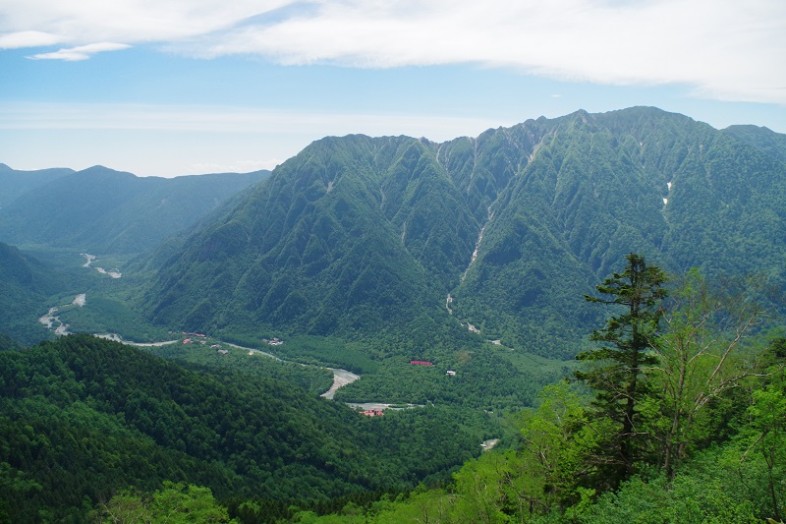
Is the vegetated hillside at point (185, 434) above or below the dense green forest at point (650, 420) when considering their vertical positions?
below

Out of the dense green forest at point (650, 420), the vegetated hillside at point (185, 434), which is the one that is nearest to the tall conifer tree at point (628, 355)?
the dense green forest at point (650, 420)

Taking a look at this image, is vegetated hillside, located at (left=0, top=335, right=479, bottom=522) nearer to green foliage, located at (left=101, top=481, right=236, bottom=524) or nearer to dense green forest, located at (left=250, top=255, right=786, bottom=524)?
green foliage, located at (left=101, top=481, right=236, bottom=524)

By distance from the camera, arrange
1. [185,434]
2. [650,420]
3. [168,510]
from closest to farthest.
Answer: [650,420], [168,510], [185,434]

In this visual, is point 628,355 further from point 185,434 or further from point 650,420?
point 185,434

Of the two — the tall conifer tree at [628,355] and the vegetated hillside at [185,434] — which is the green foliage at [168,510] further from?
the tall conifer tree at [628,355]

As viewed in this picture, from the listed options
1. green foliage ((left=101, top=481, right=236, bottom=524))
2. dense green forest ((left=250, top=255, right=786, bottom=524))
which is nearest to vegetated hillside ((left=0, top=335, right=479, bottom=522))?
green foliage ((left=101, top=481, right=236, bottom=524))

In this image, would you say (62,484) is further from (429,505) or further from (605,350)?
(605,350)

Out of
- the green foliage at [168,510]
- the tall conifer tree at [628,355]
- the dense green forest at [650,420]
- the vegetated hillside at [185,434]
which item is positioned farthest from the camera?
the vegetated hillside at [185,434]

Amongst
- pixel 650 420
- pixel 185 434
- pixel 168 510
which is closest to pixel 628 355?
pixel 650 420
